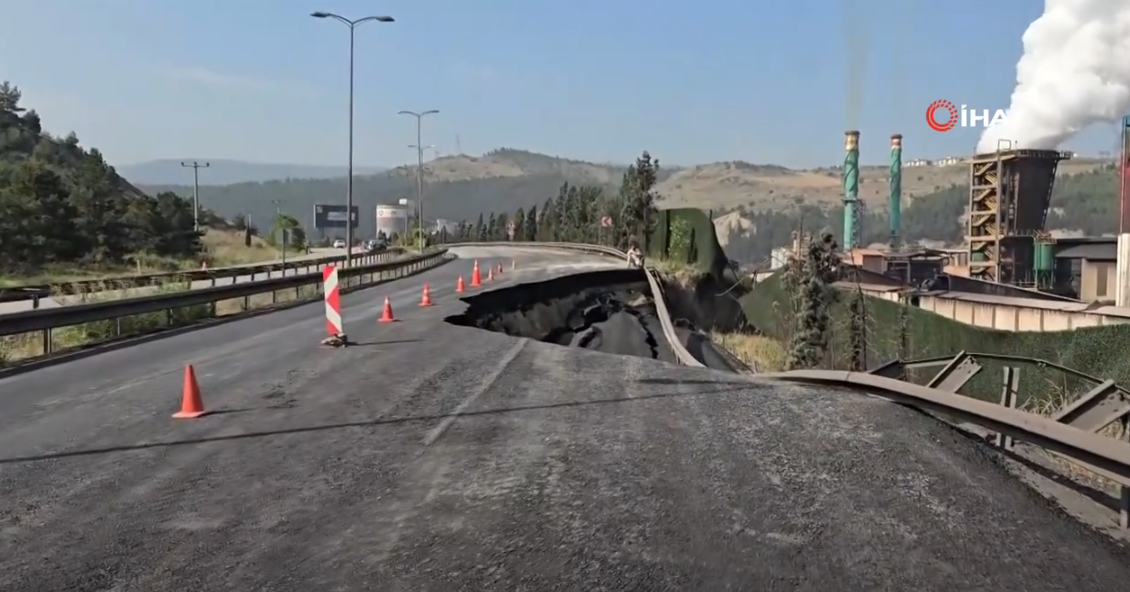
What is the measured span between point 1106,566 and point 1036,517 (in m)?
0.87

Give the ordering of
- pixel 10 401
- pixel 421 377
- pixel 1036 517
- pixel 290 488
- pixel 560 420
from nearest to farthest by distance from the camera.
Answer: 1. pixel 1036 517
2. pixel 290 488
3. pixel 560 420
4. pixel 10 401
5. pixel 421 377

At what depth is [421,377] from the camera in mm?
13016

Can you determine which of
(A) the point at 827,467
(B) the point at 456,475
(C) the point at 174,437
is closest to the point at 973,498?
(A) the point at 827,467

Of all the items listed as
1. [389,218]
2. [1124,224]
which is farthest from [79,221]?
[389,218]

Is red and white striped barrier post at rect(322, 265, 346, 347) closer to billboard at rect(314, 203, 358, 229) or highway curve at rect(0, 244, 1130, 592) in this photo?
highway curve at rect(0, 244, 1130, 592)

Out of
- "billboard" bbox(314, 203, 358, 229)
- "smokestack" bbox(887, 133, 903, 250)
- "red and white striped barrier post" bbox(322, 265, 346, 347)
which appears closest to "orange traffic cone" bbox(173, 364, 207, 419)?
"red and white striped barrier post" bbox(322, 265, 346, 347)

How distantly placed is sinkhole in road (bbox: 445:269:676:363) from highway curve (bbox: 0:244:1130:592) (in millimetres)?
12650

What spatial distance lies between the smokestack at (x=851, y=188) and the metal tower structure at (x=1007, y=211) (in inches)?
1662

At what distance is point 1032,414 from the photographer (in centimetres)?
696

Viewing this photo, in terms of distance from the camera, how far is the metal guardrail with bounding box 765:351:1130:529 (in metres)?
5.93

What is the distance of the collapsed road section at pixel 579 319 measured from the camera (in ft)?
86.4

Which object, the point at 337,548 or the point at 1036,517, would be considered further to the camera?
the point at 1036,517

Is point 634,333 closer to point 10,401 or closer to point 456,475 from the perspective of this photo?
point 10,401

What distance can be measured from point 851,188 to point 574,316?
99752 millimetres
